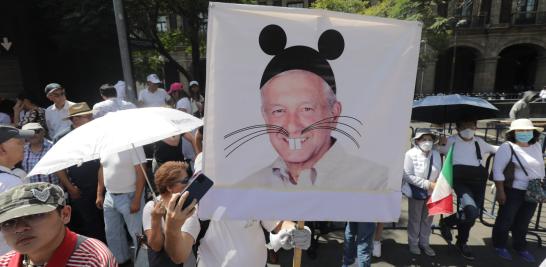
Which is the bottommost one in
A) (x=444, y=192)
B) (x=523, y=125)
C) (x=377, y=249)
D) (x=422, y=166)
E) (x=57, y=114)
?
(x=377, y=249)

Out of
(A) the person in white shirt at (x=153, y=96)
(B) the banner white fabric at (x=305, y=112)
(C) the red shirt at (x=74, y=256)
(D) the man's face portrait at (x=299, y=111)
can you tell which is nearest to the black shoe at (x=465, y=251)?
(B) the banner white fabric at (x=305, y=112)

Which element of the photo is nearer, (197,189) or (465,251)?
(197,189)

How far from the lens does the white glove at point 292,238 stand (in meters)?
1.97

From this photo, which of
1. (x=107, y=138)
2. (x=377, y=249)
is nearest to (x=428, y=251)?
(x=377, y=249)

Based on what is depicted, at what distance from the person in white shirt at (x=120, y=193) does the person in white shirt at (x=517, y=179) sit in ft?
13.5

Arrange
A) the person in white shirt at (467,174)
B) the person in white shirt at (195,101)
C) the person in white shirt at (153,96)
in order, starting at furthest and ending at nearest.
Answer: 1. the person in white shirt at (195,101)
2. the person in white shirt at (153,96)
3. the person in white shirt at (467,174)

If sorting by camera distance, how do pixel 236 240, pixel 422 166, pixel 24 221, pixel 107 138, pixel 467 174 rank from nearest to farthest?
pixel 24 221 < pixel 107 138 < pixel 236 240 < pixel 422 166 < pixel 467 174

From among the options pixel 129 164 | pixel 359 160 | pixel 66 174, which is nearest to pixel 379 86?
pixel 359 160

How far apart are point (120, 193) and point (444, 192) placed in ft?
11.4

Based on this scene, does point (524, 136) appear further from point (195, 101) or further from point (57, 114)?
point (195, 101)

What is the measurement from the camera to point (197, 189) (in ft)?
5.26

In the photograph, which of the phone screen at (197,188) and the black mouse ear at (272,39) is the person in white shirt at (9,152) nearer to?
the phone screen at (197,188)

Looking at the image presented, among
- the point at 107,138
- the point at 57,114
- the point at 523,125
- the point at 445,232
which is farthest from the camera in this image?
the point at 57,114

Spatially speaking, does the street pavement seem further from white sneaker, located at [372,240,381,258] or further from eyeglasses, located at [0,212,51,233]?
eyeglasses, located at [0,212,51,233]
